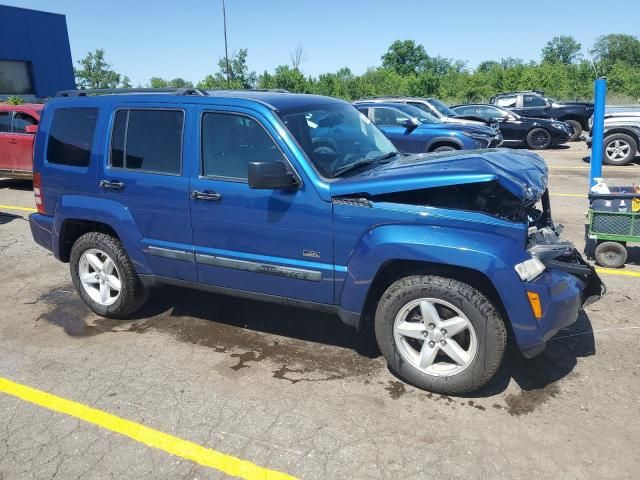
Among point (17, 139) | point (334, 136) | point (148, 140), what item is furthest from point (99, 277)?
point (17, 139)

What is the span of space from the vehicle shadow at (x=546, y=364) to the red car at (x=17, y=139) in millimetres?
10683

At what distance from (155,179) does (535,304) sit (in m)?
2.84

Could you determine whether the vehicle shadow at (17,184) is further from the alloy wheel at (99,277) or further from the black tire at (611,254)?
the black tire at (611,254)

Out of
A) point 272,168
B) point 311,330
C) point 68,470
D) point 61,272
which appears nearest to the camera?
point 68,470

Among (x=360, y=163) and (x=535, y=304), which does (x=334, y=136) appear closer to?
(x=360, y=163)

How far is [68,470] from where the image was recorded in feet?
9.58

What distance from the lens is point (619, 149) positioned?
1312 cm

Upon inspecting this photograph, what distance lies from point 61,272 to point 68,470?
12.6ft

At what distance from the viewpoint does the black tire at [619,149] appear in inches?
510

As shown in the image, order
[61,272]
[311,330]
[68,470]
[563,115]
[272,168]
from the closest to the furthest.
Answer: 1. [68,470]
2. [272,168]
3. [311,330]
4. [61,272]
5. [563,115]

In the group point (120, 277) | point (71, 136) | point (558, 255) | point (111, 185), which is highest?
point (71, 136)

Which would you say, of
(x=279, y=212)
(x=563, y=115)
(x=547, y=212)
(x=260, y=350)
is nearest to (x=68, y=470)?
(x=260, y=350)

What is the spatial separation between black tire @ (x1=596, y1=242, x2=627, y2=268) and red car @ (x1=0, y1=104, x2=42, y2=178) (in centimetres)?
1057

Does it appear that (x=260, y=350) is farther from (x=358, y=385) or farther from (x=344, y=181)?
(x=344, y=181)
